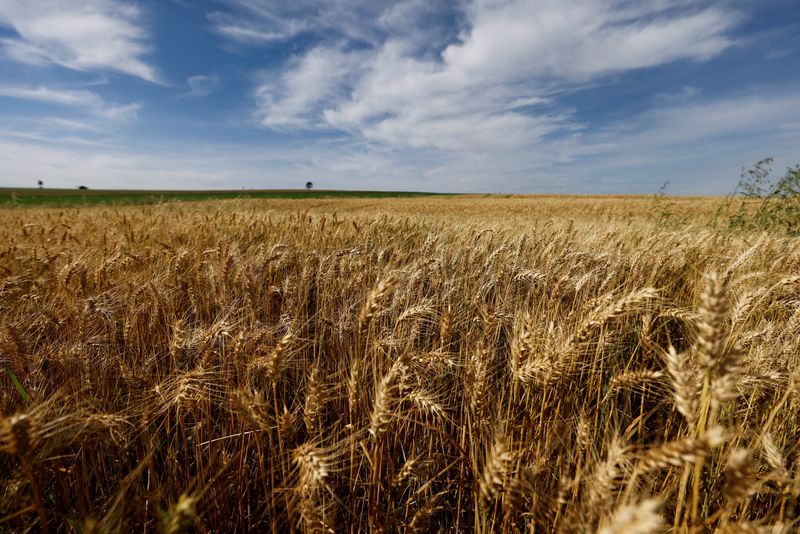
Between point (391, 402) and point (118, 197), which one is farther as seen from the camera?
point (118, 197)

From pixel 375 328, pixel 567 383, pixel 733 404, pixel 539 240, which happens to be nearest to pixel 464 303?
pixel 375 328

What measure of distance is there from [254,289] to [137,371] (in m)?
0.91

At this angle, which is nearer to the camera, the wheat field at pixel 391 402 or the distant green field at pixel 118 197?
the wheat field at pixel 391 402

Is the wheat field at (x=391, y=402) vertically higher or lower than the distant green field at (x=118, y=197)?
lower

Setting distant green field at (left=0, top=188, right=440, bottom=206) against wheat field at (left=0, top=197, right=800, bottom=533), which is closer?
wheat field at (left=0, top=197, right=800, bottom=533)

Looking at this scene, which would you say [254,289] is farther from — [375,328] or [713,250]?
[713,250]

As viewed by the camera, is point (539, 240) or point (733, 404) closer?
point (733, 404)

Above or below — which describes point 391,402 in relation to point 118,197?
below

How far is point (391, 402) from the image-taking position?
1.21m

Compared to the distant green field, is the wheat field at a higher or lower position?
lower

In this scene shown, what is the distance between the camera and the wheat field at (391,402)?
3.37 feet

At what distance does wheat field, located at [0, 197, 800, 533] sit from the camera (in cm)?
103

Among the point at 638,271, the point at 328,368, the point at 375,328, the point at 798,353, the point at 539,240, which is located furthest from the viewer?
the point at 539,240

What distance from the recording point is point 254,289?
2.61 m
